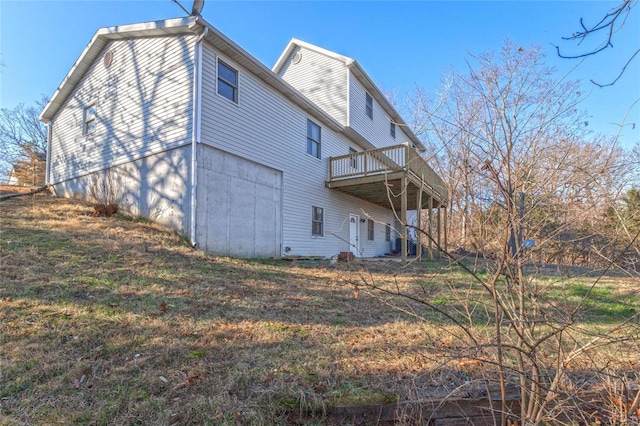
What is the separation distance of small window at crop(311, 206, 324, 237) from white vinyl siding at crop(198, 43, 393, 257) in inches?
6.0

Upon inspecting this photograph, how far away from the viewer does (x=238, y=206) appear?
28.2 ft

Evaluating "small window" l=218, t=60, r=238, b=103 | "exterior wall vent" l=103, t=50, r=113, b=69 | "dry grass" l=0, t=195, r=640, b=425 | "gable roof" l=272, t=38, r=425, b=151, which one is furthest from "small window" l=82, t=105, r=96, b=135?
"gable roof" l=272, t=38, r=425, b=151

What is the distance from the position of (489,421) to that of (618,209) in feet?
5.58

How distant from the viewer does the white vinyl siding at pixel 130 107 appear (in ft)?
26.8

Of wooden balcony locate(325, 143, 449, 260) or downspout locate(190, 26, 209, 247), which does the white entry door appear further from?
downspout locate(190, 26, 209, 247)

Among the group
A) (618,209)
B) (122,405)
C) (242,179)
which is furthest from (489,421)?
(242,179)

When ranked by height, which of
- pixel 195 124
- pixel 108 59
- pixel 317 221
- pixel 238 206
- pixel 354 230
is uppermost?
pixel 108 59

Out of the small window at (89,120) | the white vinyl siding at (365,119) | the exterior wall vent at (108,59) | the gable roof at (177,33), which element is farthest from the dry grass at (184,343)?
the white vinyl siding at (365,119)

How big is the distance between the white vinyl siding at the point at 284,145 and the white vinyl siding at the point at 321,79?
4.39ft

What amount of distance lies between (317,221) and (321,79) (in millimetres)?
6625

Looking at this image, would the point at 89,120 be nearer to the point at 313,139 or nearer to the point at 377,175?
the point at 313,139

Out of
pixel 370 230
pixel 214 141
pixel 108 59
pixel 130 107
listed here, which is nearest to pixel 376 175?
pixel 370 230

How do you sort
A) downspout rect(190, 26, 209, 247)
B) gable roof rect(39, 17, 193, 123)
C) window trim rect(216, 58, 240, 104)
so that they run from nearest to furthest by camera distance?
downspout rect(190, 26, 209, 247) < gable roof rect(39, 17, 193, 123) < window trim rect(216, 58, 240, 104)

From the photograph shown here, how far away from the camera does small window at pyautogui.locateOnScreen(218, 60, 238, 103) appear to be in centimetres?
845
